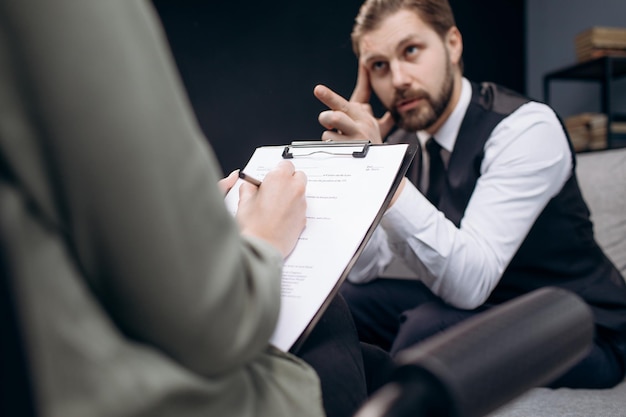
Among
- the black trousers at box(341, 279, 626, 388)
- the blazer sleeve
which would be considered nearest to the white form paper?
the blazer sleeve

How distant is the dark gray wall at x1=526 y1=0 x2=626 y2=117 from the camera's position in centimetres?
289

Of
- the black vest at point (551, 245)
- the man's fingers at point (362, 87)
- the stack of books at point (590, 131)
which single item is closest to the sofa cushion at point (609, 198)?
the black vest at point (551, 245)

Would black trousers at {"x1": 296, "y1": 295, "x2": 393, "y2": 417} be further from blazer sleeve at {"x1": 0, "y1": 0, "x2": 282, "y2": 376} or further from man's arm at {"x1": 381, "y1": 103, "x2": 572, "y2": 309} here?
man's arm at {"x1": 381, "y1": 103, "x2": 572, "y2": 309}

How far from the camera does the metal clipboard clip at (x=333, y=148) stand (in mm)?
640

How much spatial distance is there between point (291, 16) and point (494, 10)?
4.52 feet

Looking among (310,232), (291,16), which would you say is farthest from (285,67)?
(310,232)

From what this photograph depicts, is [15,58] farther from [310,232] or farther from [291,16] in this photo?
[291,16]

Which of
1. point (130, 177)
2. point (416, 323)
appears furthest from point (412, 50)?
point (130, 177)

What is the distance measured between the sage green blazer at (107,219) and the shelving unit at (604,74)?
8.54 ft

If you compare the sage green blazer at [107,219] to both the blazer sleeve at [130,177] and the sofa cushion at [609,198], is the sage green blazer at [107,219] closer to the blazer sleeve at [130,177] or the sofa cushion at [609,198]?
the blazer sleeve at [130,177]

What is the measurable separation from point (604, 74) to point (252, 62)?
184cm

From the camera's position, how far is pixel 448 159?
1.27 metres

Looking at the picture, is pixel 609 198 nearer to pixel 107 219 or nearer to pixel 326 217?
pixel 326 217

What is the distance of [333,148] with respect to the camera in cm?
67
